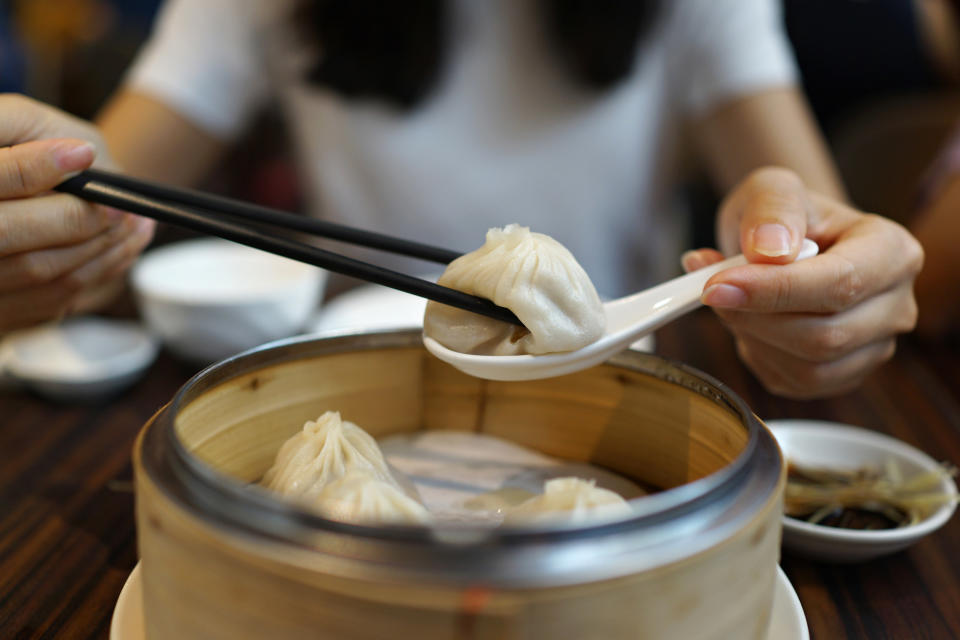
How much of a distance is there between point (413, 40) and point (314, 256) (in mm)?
1434

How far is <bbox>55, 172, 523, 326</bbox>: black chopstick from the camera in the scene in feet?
3.17

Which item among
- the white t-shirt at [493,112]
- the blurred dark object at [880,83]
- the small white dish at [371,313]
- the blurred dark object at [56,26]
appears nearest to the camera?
the small white dish at [371,313]

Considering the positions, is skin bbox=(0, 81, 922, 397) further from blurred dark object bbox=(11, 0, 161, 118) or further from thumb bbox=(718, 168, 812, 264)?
blurred dark object bbox=(11, 0, 161, 118)

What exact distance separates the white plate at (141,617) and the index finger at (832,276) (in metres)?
0.36

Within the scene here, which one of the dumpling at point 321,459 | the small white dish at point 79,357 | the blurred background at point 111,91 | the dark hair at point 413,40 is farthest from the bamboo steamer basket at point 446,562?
the blurred background at point 111,91

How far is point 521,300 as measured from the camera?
100cm

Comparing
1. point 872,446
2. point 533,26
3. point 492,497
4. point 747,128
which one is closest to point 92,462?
point 492,497

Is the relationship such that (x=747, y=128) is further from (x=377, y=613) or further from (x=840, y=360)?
(x=377, y=613)

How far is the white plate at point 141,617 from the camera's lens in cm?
87

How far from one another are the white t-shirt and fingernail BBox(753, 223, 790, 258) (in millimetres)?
1315

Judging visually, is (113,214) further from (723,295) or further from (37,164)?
(723,295)

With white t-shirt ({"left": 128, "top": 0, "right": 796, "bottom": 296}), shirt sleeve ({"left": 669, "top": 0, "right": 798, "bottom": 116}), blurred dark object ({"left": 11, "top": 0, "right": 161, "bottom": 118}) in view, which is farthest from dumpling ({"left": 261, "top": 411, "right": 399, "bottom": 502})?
blurred dark object ({"left": 11, "top": 0, "right": 161, "bottom": 118})

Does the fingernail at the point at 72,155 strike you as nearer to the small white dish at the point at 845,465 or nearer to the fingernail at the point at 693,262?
the fingernail at the point at 693,262

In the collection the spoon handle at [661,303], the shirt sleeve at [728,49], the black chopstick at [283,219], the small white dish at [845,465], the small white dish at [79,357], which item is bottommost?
the small white dish at [79,357]
